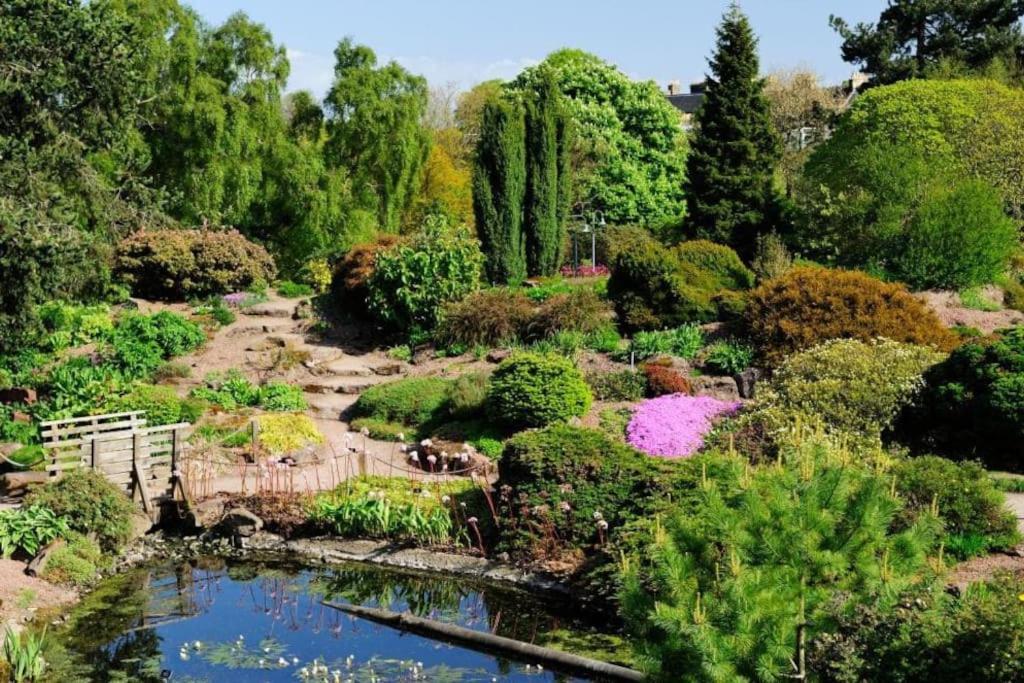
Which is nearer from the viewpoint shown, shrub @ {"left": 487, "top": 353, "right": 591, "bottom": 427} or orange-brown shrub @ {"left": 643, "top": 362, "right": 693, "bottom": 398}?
shrub @ {"left": 487, "top": 353, "right": 591, "bottom": 427}

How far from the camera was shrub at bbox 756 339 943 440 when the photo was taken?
50.5ft

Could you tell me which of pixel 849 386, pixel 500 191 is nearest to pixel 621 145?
pixel 500 191

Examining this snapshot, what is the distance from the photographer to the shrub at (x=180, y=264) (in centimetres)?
2630

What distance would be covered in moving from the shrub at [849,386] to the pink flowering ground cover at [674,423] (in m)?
1.06

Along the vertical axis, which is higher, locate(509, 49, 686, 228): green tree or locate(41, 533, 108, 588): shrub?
locate(509, 49, 686, 228): green tree

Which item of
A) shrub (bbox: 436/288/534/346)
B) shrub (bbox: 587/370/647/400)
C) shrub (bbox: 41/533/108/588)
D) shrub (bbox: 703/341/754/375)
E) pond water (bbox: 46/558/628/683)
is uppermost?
shrub (bbox: 436/288/534/346)

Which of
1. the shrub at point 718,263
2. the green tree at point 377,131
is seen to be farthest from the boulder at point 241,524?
the green tree at point 377,131

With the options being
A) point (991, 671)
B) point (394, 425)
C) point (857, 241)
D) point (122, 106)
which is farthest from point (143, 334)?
point (991, 671)

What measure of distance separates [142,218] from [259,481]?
1226cm

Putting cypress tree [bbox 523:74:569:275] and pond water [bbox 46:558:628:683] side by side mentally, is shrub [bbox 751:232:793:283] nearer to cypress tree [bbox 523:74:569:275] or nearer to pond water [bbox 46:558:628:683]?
cypress tree [bbox 523:74:569:275]

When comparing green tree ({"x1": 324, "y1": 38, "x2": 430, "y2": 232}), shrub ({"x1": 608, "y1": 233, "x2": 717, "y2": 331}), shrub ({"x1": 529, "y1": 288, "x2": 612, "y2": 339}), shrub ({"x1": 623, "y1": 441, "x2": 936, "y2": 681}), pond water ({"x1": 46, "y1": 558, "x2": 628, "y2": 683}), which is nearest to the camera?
shrub ({"x1": 623, "y1": 441, "x2": 936, "y2": 681})

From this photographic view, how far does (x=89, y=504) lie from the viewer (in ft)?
46.3

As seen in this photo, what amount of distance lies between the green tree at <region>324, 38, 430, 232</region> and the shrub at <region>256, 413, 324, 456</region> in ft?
44.4

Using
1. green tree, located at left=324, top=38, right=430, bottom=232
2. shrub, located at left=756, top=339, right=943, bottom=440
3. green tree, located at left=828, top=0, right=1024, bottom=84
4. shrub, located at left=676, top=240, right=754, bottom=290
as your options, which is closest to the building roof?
green tree, located at left=828, top=0, right=1024, bottom=84
